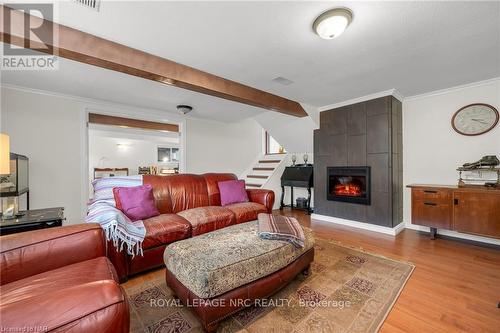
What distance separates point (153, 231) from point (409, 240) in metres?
3.40

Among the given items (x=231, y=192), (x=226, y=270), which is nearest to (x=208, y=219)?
(x=231, y=192)

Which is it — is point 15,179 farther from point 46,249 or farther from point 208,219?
point 208,219

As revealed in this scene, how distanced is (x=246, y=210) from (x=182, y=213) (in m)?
0.88

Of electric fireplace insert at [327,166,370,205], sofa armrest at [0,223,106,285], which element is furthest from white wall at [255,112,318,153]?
sofa armrest at [0,223,106,285]

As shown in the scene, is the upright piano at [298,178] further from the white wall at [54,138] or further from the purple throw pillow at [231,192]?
the white wall at [54,138]

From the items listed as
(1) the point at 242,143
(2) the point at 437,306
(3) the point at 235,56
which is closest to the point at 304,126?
(1) the point at 242,143

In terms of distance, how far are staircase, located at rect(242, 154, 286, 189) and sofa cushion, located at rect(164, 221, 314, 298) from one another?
3365mm

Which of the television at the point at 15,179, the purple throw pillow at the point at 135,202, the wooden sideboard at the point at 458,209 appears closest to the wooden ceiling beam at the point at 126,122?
the television at the point at 15,179

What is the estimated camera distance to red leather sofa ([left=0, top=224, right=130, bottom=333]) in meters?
0.80

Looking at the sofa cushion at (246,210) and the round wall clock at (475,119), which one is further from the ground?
the round wall clock at (475,119)

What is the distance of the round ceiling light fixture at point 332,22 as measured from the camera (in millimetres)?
1545

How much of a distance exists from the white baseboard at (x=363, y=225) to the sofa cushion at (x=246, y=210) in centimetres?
149

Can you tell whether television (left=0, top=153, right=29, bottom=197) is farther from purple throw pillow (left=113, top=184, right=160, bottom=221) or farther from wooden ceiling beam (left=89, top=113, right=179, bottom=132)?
wooden ceiling beam (left=89, top=113, right=179, bottom=132)

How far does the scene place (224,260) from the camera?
1.41 meters
